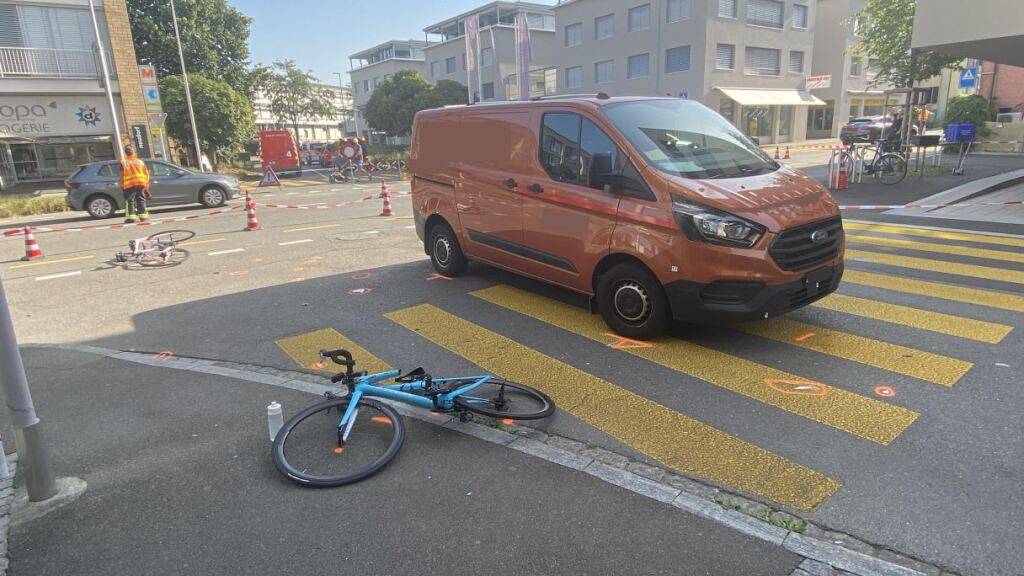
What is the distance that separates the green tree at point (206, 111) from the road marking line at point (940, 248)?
92.2 ft

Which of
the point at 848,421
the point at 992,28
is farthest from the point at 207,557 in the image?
the point at 992,28

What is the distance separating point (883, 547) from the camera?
9.62 ft

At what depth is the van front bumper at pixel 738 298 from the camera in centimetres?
504

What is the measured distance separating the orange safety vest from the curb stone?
12.2 m

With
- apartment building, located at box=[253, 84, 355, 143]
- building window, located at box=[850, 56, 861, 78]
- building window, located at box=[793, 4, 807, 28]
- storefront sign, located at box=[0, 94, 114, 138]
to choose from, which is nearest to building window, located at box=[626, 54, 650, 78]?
building window, located at box=[793, 4, 807, 28]

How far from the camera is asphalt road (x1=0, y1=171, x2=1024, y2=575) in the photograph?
3.40 m

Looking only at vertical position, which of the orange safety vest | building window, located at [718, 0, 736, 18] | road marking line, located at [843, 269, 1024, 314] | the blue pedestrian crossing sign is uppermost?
building window, located at [718, 0, 736, 18]

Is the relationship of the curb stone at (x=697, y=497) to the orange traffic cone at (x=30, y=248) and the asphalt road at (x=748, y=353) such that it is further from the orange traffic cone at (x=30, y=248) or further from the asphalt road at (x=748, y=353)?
the orange traffic cone at (x=30, y=248)

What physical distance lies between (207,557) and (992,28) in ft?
53.4

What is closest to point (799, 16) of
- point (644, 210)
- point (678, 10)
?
point (678, 10)

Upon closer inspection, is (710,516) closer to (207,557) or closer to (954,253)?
(207,557)

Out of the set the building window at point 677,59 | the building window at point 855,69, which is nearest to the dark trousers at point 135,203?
the building window at point 677,59

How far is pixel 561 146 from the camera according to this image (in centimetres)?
623

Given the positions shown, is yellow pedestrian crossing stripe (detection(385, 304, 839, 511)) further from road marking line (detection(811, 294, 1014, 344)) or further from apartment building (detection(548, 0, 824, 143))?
apartment building (detection(548, 0, 824, 143))
